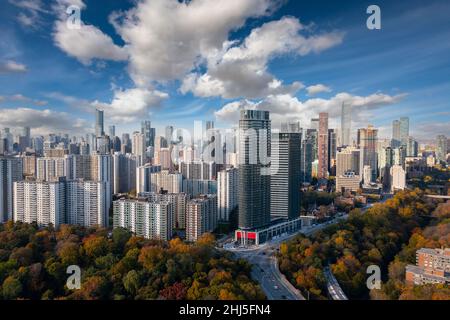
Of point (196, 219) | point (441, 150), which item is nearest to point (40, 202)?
point (196, 219)

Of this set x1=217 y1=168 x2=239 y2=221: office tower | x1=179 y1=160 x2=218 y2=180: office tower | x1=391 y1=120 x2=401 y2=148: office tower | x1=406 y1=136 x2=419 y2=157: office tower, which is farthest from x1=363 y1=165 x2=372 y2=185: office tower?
x1=217 y1=168 x2=239 y2=221: office tower

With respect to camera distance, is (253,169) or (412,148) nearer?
(253,169)

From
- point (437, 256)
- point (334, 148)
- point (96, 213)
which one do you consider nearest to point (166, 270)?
point (437, 256)

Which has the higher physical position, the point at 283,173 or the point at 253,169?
the point at 253,169

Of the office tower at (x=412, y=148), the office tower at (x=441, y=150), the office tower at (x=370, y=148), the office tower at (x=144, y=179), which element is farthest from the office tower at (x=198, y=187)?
the office tower at (x=441, y=150)

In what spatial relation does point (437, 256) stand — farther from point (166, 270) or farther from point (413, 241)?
point (166, 270)

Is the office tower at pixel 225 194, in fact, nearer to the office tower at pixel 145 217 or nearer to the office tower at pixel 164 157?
the office tower at pixel 145 217

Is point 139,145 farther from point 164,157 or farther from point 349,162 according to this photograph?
point 349,162
